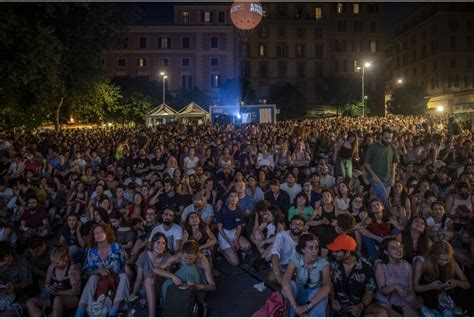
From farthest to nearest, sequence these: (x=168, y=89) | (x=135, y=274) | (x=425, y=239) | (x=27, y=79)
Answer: (x=168, y=89) → (x=27, y=79) → (x=135, y=274) → (x=425, y=239)

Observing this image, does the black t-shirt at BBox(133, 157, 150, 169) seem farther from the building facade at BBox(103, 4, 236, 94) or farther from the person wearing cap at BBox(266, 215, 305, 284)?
the building facade at BBox(103, 4, 236, 94)

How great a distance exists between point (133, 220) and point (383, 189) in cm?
487

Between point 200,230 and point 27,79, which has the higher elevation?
point 27,79

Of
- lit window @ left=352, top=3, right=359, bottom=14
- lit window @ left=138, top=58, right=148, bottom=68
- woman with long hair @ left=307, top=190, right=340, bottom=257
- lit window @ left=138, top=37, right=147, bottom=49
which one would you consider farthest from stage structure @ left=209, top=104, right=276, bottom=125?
lit window @ left=352, top=3, right=359, bottom=14

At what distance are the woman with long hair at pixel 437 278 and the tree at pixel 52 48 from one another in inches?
553

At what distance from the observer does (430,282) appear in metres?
4.75

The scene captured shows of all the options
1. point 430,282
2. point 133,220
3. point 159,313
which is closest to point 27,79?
point 133,220

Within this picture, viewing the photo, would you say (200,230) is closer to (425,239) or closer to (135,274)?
(135,274)

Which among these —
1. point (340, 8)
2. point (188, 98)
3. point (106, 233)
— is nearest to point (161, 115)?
point (188, 98)

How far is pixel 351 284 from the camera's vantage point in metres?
4.79

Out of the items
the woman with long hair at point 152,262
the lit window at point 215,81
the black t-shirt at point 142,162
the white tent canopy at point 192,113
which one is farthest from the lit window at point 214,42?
the woman with long hair at point 152,262

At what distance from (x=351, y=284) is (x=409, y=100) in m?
43.7

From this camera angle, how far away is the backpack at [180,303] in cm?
492

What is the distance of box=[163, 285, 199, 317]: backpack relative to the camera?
194 inches
